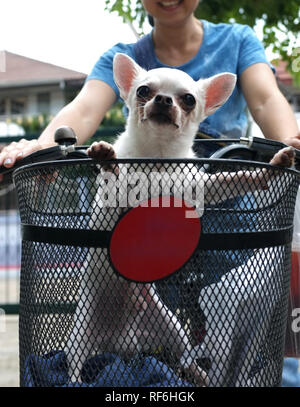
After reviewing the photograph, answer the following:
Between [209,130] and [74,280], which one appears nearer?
[74,280]

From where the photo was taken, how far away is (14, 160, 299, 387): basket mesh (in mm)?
833

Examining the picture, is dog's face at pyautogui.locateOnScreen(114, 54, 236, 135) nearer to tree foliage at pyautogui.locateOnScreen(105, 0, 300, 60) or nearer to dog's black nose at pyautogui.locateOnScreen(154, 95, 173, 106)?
dog's black nose at pyautogui.locateOnScreen(154, 95, 173, 106)

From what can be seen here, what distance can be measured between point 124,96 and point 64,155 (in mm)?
446

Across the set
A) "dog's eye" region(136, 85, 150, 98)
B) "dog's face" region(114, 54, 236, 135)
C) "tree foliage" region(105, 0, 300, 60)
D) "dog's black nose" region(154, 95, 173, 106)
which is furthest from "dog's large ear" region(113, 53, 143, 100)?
"tree foliage" region(105, 0, 300, 60)

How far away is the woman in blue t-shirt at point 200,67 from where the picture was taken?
4.58ft

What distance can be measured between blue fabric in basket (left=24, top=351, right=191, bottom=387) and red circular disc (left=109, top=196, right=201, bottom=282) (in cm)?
18

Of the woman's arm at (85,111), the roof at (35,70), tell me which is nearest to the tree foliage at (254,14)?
the roof at (35,70)

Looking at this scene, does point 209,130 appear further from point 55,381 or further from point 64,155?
point 55,381

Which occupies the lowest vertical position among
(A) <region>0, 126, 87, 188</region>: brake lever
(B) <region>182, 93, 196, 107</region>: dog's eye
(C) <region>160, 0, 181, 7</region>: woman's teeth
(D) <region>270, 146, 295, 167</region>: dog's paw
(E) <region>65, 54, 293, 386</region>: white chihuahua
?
(E) <region>65, 54, 293, 386</region>: white chihuahua

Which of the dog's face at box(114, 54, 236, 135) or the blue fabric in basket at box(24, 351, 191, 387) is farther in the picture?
the dog's face at box(114, 54, 236, 135)

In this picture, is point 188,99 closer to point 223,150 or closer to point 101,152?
point 223,150

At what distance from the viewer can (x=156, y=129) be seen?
1187 mm
